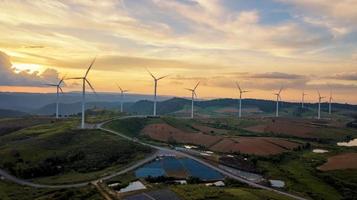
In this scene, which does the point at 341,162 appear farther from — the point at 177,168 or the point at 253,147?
the point at 177,168

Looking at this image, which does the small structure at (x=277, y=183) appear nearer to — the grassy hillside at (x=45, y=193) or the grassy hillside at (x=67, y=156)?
the grassy hillside at (x=45, y=193)

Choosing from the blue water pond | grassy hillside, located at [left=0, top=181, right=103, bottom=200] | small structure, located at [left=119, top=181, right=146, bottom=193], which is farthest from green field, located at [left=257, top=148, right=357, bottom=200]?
grassy hillside, located at [left=0, top=181, right=103, bottom=200]

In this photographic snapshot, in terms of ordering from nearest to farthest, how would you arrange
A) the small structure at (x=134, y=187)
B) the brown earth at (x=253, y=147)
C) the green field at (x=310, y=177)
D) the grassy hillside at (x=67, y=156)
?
the small structure at (x=134, y=187) < the green field at (x=310, y=177) < the grassy hillside at (x=67, y=156) < the brown earth at (x=253, y=147)

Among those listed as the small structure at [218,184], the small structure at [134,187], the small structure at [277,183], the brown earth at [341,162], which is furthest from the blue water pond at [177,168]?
the brown earth at [341,162]

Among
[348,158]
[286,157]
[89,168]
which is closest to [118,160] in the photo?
[89,168]

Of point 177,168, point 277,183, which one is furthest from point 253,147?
point 277,183

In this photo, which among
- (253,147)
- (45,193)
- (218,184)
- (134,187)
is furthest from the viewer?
(253,147)
